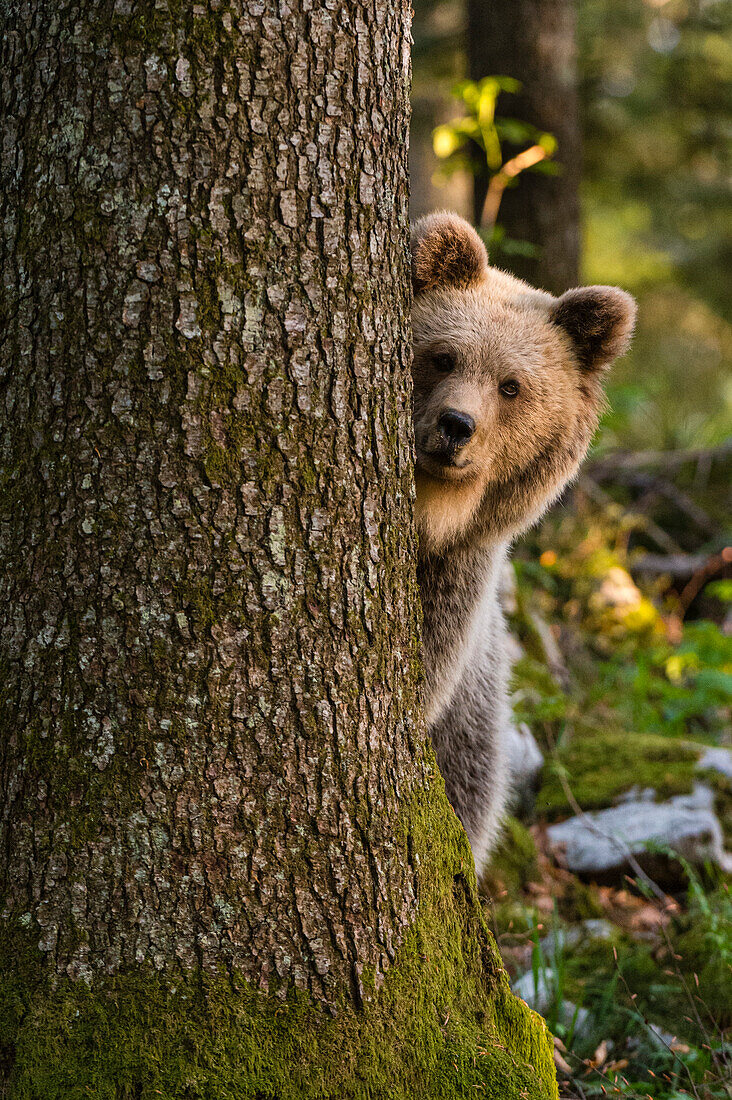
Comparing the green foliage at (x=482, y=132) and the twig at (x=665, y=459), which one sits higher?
the green foliage at (x=482, y=132)

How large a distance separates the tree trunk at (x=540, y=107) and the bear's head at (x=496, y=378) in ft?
12.5

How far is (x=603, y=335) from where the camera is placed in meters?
3.42

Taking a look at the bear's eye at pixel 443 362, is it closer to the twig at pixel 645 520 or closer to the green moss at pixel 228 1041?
the green moss at pixel 228 1041

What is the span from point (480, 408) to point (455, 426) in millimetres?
179

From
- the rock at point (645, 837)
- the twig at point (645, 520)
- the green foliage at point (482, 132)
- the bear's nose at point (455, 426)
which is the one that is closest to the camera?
the bear's nose at point (455, 426)

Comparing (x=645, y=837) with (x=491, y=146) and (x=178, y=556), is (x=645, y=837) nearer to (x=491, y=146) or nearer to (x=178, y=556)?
(x=178, y=556)

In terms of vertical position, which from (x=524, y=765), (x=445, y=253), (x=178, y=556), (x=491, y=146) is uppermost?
(x=491, y=146)

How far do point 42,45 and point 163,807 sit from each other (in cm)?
159

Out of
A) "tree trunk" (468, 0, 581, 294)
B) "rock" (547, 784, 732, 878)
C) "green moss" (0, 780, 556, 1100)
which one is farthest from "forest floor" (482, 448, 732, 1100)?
"tree trunk" (468, 0, 581, 294)

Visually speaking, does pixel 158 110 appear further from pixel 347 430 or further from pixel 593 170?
pixel 593 170

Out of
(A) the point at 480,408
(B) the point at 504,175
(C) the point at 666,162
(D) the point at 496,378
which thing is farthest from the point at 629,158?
(A) the point at 480,408

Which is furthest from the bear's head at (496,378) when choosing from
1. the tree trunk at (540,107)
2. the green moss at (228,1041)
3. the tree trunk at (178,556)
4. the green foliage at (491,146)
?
the tree trunk at (540,107)

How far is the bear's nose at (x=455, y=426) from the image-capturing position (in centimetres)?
294

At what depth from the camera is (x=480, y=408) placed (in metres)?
3.08
